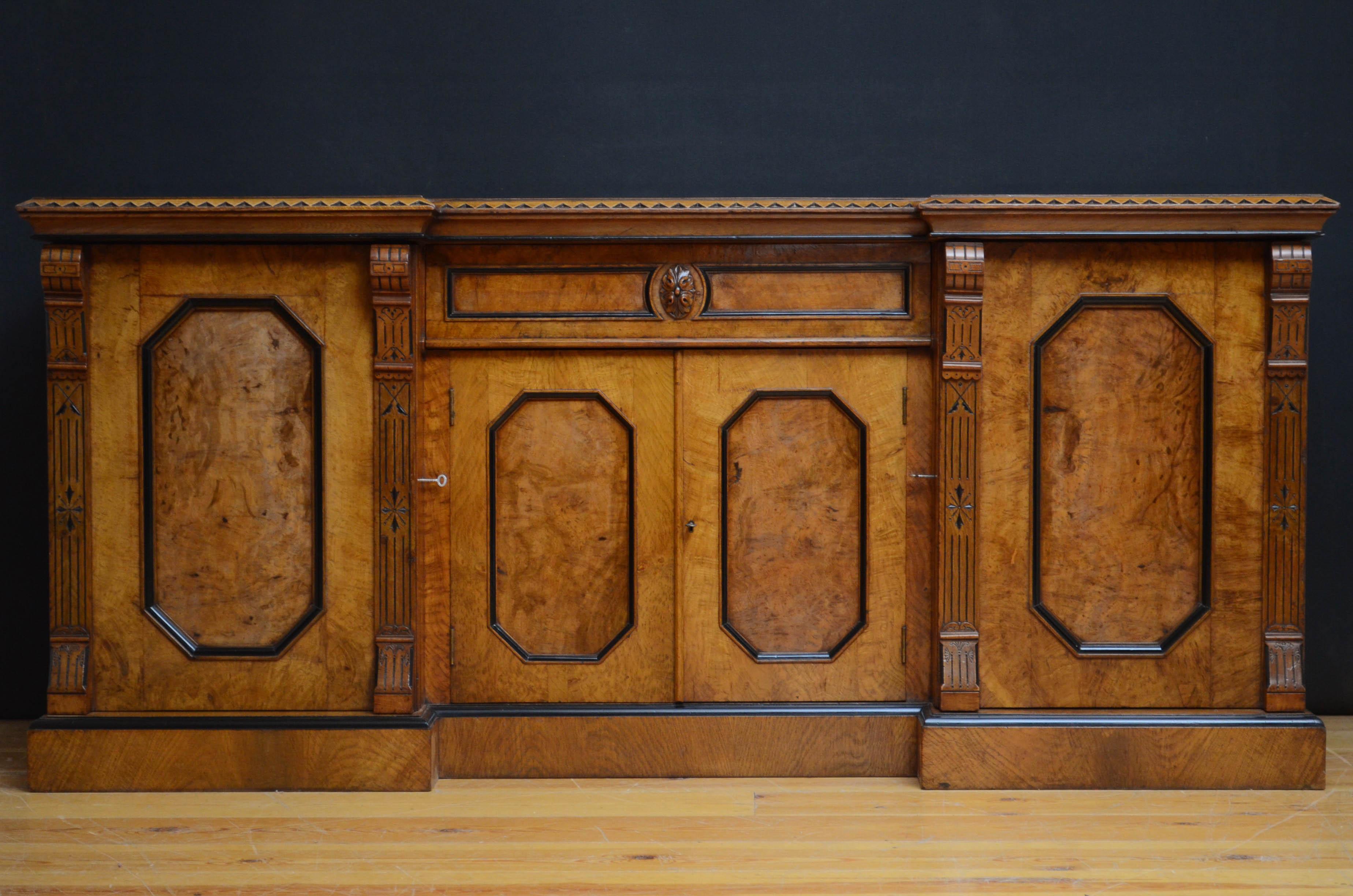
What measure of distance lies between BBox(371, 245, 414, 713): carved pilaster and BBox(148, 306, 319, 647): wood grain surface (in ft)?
0.67

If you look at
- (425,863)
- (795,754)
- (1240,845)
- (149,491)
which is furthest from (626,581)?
(1240,845)

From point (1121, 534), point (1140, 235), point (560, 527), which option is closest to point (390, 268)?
point (560, 527)

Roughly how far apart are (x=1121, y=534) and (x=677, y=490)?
4.29 ft

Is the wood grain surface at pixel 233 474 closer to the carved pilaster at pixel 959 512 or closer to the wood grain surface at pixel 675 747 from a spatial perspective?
the wood grain surface at pixel 675 747

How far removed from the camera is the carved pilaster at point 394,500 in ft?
9.27

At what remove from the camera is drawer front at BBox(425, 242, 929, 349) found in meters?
2.89

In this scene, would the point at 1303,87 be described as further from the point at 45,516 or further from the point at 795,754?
the point at 45,516

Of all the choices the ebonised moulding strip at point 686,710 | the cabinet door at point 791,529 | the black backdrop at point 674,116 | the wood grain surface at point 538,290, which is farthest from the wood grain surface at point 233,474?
the cabinet door at point 791,529

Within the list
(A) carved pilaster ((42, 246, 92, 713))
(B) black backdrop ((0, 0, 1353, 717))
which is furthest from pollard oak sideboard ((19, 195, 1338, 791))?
(B) black backdrop ((0, 0, 1353, 717))

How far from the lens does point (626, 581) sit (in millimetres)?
2939

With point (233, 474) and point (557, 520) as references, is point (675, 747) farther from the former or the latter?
point (233, 474)

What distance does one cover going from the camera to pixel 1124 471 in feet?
9.36

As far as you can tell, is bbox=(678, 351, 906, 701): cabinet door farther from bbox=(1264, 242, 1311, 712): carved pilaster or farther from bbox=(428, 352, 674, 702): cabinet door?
bbox=(1264, 242, 1311, 712): carved pilaster

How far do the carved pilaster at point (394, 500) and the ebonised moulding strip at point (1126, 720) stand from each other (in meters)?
1.54
